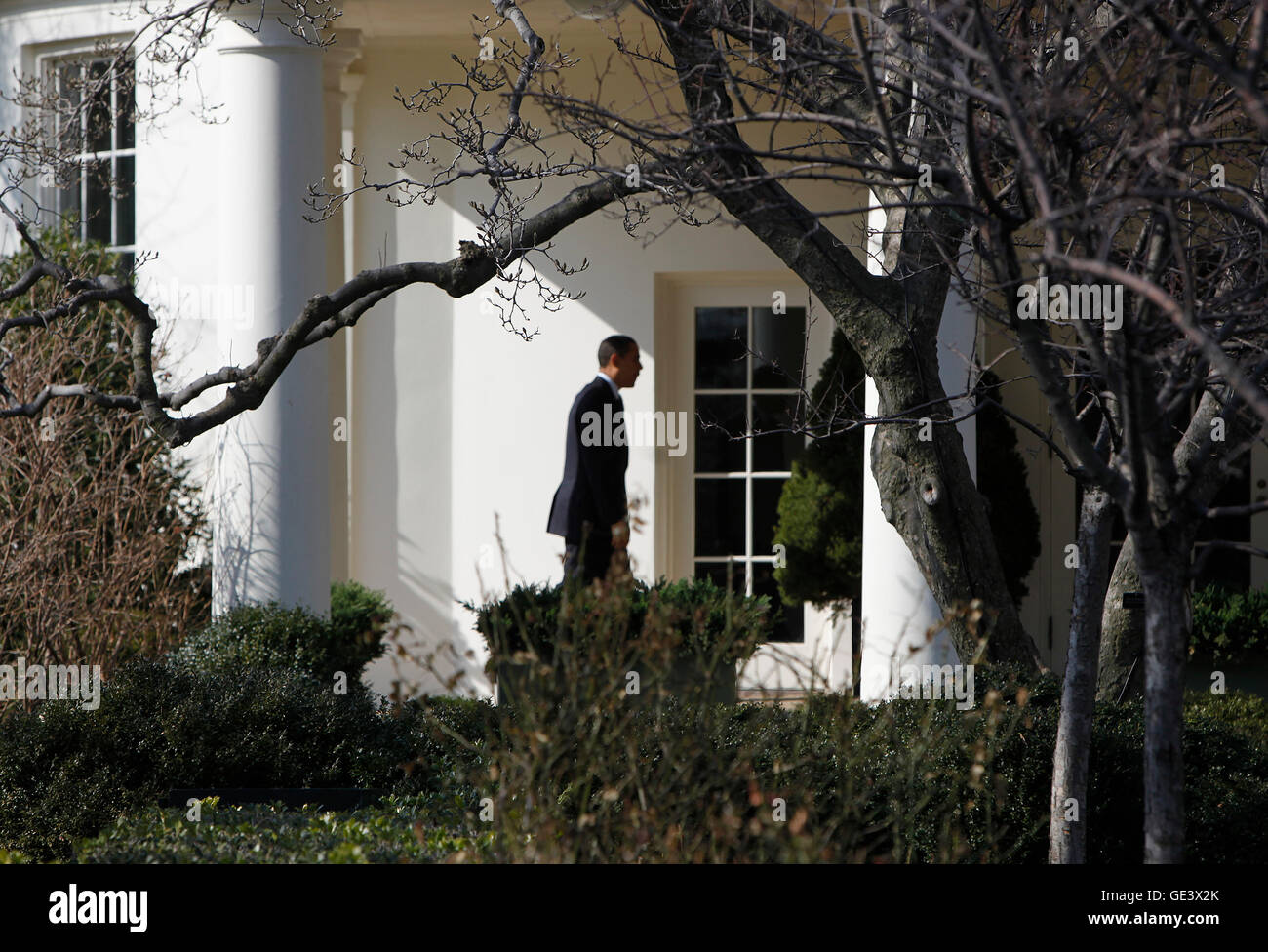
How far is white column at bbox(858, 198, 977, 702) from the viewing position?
6672 millimetres

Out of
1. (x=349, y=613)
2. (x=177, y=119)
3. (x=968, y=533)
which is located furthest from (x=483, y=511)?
(x=968, y=533)

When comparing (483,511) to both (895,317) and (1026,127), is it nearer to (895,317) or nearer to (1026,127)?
(895,317)

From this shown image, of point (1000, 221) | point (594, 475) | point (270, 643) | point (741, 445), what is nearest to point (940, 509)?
point (594, 475)

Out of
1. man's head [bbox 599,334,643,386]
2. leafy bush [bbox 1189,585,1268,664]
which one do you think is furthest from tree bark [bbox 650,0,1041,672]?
leafy bush [bbox 1189,585,1268,664]

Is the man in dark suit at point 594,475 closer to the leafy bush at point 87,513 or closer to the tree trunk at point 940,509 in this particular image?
the tree trunk at point 940,509

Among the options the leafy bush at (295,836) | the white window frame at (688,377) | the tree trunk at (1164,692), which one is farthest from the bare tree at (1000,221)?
the white window frame at (688,377)

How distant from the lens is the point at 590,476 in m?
6.97

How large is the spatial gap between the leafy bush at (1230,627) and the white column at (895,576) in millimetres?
2388

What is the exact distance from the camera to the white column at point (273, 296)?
729 cm

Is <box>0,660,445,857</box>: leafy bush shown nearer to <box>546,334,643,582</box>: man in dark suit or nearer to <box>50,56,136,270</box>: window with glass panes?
<box>546,334,643,582</box>: man in dark suit

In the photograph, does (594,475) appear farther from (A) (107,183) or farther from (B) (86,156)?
(B) (86,156)
